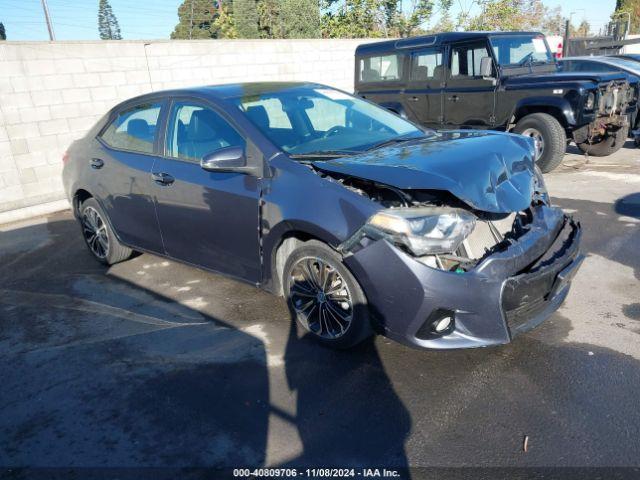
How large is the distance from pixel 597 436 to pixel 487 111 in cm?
685

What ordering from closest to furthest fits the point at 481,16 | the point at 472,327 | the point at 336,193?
the point at 472,327, the point at 336,193, the point at 481,16

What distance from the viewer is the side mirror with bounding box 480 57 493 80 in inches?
317

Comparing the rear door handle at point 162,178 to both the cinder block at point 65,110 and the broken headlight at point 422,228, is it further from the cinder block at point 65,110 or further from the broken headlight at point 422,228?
the cinder block at point 65,110

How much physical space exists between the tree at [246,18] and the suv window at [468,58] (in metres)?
23.5

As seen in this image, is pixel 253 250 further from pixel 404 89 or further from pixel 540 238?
pixel 404 89

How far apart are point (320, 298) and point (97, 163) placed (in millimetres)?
2752

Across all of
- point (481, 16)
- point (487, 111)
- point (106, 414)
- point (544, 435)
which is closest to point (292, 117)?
point (106, 414)

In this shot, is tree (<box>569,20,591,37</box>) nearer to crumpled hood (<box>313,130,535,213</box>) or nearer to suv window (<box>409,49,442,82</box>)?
suv window (<box>409,49,442,82</box>)

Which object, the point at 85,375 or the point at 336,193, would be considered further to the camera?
the point at 85,375

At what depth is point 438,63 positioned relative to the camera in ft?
29.4

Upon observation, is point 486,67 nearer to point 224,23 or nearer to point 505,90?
point 505,90

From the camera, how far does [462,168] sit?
307 centimetres

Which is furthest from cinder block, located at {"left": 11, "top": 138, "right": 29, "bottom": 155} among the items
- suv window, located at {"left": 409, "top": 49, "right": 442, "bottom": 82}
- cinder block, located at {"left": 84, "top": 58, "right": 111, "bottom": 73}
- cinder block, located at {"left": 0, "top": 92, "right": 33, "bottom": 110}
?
suv window, located at {"left": 409, "top": 49, "right": 442, "bottom": 82}

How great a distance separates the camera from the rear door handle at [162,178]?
402 cm
